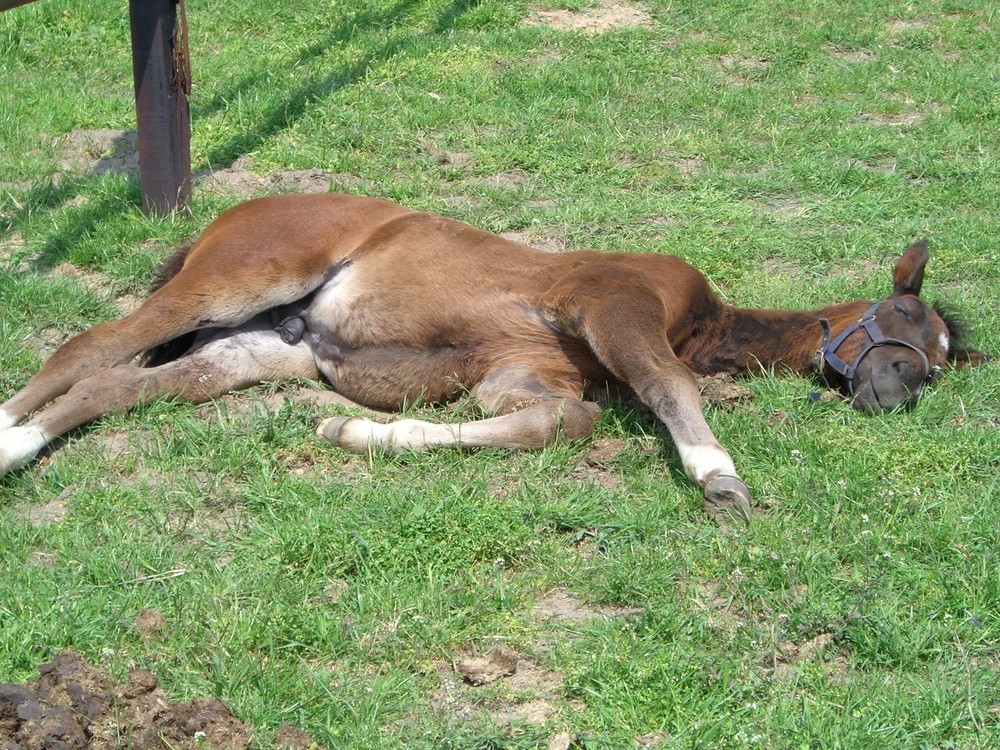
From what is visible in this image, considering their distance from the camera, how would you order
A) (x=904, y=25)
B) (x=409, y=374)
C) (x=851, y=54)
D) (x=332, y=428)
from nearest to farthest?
(x=332, y=428), (x=409, y=374), (x=851, y=54), (x=904, y=25)

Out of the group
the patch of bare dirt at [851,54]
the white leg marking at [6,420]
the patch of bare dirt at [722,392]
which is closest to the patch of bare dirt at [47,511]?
the white leg marking at [6,420]

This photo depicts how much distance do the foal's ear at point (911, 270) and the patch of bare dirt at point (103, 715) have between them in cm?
380

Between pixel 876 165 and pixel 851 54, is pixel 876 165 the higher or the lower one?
the lower one

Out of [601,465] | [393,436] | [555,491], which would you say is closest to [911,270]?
[601,465]

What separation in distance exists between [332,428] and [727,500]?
1700 mm

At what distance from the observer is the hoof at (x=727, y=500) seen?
155 inches

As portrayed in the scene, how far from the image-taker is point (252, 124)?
782 cm

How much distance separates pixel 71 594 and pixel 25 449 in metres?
1.06

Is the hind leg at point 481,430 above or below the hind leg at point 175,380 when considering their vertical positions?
below

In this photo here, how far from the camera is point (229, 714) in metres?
2.86

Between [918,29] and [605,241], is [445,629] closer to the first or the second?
[605,241]

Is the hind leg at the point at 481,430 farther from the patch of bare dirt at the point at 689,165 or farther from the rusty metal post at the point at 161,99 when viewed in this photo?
the patch of bare dirt at the point at 689,165

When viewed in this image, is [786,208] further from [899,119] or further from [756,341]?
[756,341]

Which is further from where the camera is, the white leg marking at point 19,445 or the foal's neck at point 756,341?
the foal's neck at point 756,341
